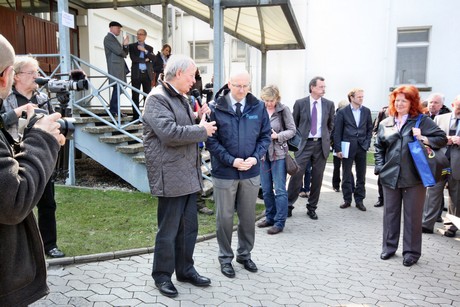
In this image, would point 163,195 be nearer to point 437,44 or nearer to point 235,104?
point 235,104

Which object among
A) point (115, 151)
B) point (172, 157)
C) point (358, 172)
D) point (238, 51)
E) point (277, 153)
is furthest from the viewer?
point (238, 51)

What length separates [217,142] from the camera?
3.68 meters

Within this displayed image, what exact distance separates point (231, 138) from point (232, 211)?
2.38 ft

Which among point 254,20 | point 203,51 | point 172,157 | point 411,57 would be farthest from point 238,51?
point 172,157

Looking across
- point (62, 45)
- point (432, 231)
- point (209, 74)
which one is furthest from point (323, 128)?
point (209, 74)

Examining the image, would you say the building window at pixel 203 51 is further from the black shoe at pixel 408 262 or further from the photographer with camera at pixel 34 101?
the black shoe at pixel 408 262

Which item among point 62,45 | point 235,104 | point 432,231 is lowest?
point 432,231

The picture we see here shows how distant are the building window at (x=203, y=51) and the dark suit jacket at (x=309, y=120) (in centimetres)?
1178

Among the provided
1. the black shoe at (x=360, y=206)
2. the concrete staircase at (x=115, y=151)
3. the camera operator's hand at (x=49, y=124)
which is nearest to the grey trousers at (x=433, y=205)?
the black shoe at (x=360, y=206)

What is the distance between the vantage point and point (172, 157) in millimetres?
3105

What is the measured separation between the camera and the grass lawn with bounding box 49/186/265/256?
430 cm

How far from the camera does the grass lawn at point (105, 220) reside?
430cm

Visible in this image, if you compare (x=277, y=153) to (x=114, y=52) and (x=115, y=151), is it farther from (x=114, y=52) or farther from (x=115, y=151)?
(x=114, y=52)

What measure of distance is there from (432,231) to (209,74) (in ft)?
43.7
